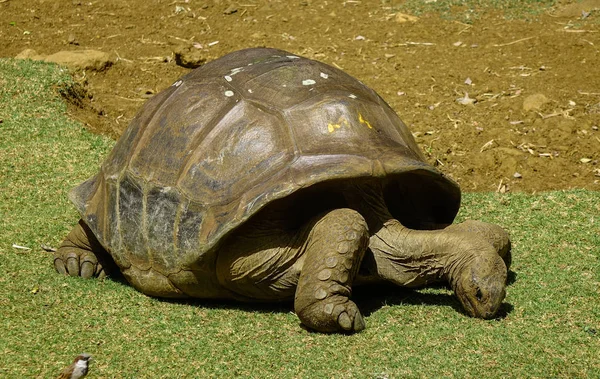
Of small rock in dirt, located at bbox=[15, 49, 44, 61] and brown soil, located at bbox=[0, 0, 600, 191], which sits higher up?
small rock in dirt, located at bbox=[15, 49, 44, 61]

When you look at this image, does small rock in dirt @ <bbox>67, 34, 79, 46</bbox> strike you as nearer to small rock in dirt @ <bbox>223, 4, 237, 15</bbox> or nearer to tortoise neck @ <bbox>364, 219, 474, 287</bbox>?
small rock in dirt @ <bbox>223, 4, 237, 15</bbox>

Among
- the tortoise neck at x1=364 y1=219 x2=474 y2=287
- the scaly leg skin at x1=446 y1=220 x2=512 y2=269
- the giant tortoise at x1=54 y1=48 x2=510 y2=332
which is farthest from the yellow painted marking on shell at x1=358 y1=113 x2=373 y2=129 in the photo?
the scaly leg skin at x1=446 y1=220 x2=512 y2=269

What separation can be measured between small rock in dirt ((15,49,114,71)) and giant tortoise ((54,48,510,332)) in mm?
4192

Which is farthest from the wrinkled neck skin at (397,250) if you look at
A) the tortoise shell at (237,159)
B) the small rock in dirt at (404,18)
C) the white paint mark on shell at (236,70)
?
the small rock in dirt at (404,18)

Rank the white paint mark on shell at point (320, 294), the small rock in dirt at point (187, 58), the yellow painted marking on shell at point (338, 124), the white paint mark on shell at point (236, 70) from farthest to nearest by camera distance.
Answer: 1. the small rock in dirt at point (187, 58)
2. the white paint mark on shell at point (236, 70)
3. the yellow painted marking on shell at point (338, 124)
4. the white paint mark on shell at point (320, 294)

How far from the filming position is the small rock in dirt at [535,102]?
300 inches

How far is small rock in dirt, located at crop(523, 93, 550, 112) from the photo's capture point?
7.61 m

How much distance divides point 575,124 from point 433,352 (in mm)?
4117

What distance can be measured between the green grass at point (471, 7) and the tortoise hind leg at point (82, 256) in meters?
6.70

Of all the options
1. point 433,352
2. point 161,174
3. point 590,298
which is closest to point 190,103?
point 161,174

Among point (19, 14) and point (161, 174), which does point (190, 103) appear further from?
point (19, 14)

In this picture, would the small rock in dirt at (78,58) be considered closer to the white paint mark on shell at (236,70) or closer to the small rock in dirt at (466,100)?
the small rock in dirt at (466,100)

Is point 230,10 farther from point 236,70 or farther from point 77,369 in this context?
point 77,369

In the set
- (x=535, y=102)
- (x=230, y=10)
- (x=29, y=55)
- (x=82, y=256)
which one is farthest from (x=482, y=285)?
(x=230, y=10)
